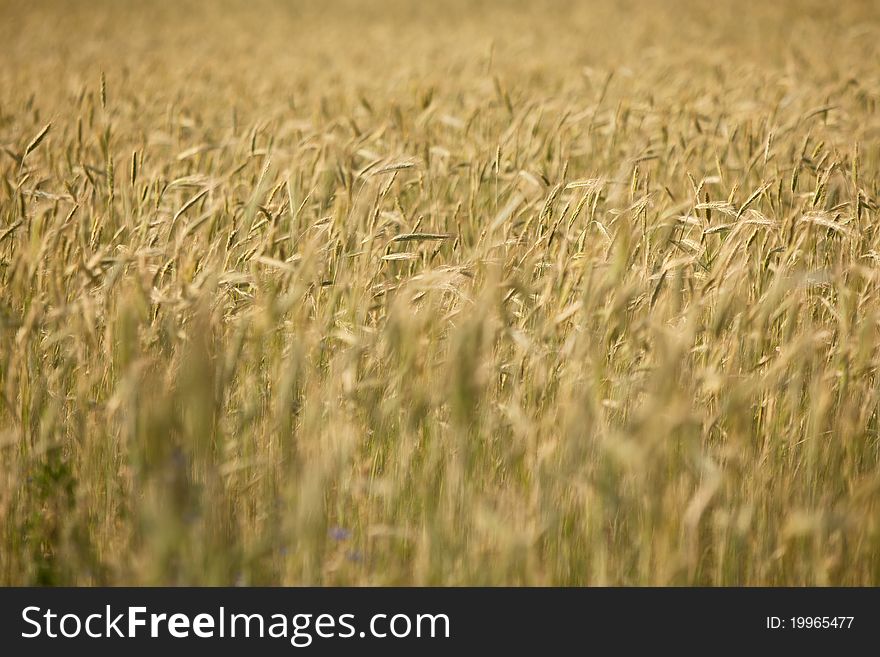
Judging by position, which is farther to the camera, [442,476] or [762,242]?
[762,242]

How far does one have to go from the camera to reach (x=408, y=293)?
183 cm

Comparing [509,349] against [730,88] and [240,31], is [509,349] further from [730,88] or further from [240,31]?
[240,31]

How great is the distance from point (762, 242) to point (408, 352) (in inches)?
60.1

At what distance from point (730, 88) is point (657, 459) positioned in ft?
14.8

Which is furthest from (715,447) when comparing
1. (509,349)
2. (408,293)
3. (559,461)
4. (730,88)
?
(730,88)

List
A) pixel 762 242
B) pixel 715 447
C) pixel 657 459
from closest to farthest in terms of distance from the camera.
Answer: pixel 657 459, pixel 715 447, pixel 762 242

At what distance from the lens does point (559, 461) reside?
1.77 metres

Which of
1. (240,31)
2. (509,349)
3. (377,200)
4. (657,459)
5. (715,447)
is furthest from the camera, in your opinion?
(240,31)

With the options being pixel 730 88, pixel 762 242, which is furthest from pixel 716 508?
pixel 730 88

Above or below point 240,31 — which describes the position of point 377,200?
below
